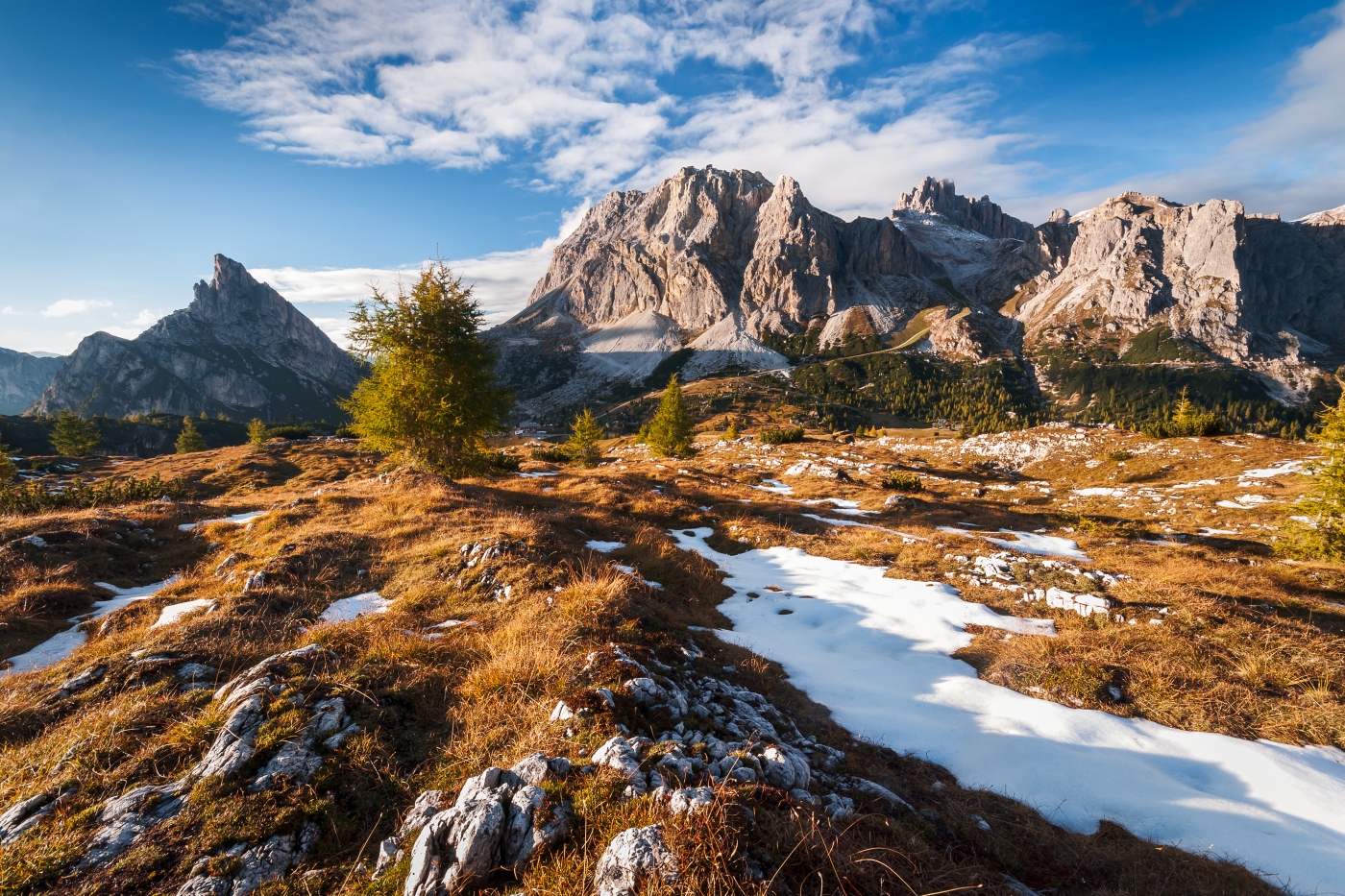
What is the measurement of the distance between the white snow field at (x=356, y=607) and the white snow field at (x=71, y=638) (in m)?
3.31

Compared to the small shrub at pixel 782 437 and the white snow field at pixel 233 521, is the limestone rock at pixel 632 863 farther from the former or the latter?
the small shrub at pixel 782 437

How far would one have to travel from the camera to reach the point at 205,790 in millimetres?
3941

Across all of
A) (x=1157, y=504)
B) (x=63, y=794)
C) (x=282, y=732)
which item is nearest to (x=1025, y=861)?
(x=282, y=732)

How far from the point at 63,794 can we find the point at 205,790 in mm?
1148

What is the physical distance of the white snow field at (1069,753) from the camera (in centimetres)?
504

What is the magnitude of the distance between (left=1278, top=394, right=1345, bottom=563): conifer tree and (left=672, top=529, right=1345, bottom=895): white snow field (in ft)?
48.9

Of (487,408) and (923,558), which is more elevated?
(487,408)

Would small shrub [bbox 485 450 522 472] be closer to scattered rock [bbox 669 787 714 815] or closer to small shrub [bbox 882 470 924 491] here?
small shrub [bbox 882 470 924 491]

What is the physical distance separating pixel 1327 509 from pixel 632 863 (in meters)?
26.5

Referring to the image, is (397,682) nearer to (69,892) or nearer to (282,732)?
(282,732)

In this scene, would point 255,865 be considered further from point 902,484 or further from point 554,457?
point 554,457

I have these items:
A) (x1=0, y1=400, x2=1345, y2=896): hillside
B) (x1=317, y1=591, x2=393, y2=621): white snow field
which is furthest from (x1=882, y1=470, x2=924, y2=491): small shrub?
(x1=317, y1=591, x2=393, y2=621): white snow field

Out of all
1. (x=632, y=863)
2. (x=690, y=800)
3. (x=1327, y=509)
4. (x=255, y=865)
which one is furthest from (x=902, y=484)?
(x=255, y=865)

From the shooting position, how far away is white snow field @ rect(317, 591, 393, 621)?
27.2 ft
